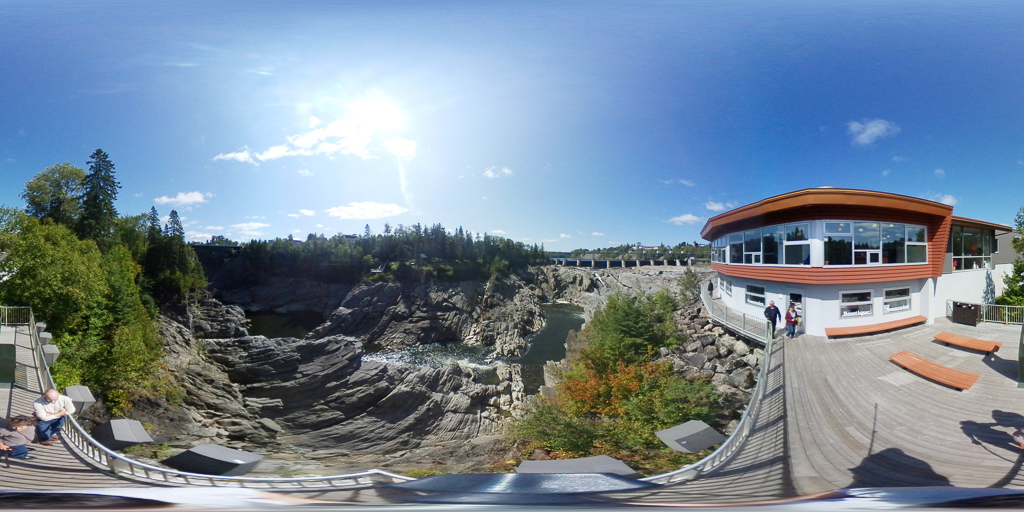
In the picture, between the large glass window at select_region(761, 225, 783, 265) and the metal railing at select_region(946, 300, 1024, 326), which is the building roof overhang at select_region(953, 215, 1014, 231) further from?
the large glass window at select_region(761, 225, 783, 265)

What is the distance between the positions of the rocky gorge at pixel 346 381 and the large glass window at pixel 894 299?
99 centimetres

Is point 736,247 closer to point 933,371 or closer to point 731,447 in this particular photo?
point 933,371

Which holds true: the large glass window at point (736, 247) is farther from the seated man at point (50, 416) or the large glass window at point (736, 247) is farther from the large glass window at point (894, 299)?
the seated man at point (50, 416)

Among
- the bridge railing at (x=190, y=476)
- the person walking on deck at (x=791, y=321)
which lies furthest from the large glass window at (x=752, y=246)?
the bridge railing at (x=190, y=476)

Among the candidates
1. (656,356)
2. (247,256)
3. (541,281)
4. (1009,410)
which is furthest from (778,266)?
(247,256)

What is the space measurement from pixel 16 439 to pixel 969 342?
15.6 feet

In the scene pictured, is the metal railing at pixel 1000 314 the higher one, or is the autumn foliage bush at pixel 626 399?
the metal railing at pixel 1000 314

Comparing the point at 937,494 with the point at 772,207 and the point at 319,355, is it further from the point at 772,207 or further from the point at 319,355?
the point at 319,355

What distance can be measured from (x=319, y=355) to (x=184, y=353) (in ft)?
5.50

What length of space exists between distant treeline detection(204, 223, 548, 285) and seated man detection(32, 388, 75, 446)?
2.53 m

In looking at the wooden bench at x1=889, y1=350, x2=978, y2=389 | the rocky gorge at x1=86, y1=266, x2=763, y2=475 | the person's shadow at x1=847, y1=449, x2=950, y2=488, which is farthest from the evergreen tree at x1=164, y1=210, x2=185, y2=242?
the wooden bench at x1=889, y1=350, x2=978, y2=389

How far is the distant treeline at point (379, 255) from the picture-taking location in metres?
4.29

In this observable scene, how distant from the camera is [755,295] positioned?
9.64 ft

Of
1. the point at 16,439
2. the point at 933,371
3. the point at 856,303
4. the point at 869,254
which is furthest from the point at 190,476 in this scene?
the point at 869,254
